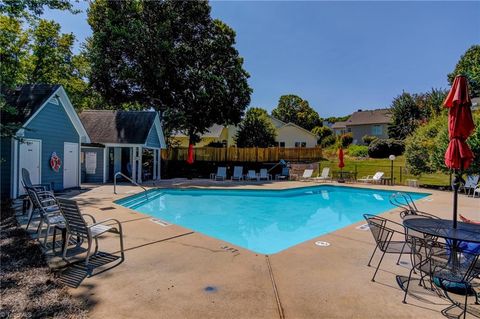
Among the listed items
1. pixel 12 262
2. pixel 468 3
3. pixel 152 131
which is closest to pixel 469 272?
pixel 12 262

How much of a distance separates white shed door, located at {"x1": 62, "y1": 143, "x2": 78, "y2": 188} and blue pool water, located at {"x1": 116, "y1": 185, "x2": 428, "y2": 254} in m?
3.55

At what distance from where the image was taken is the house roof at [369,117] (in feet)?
132

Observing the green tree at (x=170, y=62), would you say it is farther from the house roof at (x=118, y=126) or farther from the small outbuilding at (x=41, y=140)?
the small outbuilding at (x=41, y=140)

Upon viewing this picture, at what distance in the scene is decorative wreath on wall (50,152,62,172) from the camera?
11.9m

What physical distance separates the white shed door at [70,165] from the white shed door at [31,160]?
1.57 metres

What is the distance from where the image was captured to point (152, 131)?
17953 millimetres

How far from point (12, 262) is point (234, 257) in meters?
3.34

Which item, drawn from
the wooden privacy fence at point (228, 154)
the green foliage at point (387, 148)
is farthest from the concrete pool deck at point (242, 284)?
the green foliage at point (387, 148)

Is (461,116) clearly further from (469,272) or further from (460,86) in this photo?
(469,272)

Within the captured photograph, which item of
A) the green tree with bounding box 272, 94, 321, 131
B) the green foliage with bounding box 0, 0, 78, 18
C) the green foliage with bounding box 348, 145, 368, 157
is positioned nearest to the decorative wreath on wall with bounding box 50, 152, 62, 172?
the green foliage with bounding box 0, 0, 78, 18

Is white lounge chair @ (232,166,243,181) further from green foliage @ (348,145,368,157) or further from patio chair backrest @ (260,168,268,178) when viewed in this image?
green foliage @ (348,145,368,157)

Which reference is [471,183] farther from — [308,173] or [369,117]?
[369,117]

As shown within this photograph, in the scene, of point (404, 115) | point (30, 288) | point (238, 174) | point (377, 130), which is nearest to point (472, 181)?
point (238, 174)

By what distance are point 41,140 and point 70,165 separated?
2.15 m
